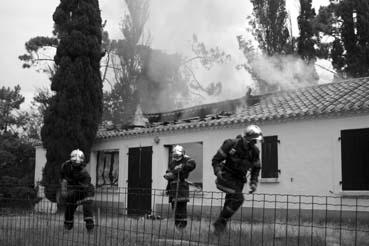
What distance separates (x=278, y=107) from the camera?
15.9 meters

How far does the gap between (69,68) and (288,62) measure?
383 inches

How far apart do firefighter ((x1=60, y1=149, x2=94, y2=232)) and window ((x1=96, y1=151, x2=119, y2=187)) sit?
10.1 metres

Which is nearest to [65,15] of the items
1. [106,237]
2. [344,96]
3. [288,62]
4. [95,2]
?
[95,2]

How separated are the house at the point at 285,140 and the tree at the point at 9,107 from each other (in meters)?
10.8

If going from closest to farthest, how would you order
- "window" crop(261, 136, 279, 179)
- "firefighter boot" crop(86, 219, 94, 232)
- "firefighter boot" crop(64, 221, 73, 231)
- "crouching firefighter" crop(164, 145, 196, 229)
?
"firefighter boot" crop(64, 221, 73, 231)
"firefighter boot" crop(86, 219, 94, 232)
"crouching firefighter" crop(164, 145, 196, 229)
"window" crop(261, 136, 279, 179)

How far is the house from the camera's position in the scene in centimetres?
1307

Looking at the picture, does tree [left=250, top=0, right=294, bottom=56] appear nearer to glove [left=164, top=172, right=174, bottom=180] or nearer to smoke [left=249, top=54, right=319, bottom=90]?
smoke [left=249, top=54, right=319, bottom=90]

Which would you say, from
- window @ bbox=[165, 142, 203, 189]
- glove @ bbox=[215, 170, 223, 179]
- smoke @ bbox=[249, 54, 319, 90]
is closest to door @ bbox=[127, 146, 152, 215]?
window @ bbox=[165, 142, 203, 189]

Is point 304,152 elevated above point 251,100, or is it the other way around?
point 251,100

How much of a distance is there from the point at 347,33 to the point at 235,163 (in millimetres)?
19738

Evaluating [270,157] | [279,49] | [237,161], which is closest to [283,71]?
[279,49]

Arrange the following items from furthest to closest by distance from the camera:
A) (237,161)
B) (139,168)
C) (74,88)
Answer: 1. (74,88)
2. (139,168)
3. (237,161)

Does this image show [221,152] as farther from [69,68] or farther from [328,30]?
[328,30]

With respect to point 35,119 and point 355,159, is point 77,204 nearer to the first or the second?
point 355,159
